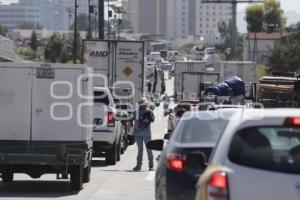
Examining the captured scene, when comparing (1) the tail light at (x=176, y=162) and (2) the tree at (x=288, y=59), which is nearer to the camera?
(1) the tail light at (x=176, y=162)

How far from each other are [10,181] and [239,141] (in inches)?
491

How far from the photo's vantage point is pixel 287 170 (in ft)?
23.5

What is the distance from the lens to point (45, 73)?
17266mm

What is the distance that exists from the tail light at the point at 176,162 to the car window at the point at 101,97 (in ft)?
42.5

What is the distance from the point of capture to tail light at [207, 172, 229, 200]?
7051mm

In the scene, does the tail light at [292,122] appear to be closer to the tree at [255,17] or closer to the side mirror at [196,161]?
the side mirror at [196,161]

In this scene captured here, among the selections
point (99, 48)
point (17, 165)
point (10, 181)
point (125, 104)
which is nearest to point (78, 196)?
point (17, 165)

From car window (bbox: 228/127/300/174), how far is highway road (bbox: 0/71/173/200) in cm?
899

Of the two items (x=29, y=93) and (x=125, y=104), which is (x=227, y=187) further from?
(x=125, y=104)

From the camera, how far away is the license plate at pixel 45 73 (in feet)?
56.5

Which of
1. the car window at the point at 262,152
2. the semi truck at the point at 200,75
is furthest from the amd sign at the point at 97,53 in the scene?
the car window at the point at 262,152

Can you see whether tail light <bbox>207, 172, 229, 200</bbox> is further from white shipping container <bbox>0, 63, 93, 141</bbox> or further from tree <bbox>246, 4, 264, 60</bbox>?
tree <bbox>246, 4, 264, 60</bbox>

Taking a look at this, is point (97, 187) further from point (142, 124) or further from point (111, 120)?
point (111, 120)

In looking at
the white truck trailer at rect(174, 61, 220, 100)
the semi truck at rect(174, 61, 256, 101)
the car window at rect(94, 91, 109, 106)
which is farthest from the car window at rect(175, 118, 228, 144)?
the white truck trailer at rect(174, 61, 220, 100)
